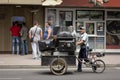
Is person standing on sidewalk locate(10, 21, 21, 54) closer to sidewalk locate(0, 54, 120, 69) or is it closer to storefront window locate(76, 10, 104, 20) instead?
sidewalk locate(0, 54, 120, 69)

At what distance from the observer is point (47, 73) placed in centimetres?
1714

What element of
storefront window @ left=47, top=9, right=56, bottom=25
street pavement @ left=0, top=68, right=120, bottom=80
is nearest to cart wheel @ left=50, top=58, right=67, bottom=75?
street pavement @ left=0, top=68, right=120, bottom=80

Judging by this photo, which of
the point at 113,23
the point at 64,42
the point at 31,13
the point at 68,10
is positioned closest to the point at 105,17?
the point at 113,23

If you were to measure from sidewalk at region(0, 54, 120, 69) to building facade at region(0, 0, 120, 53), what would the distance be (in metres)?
1.22

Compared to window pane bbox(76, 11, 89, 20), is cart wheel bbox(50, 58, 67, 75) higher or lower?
lower

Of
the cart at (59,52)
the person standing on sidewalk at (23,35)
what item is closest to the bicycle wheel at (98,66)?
the cart at (59,52)

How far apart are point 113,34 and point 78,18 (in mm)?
2416

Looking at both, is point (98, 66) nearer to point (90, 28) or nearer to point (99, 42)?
point (99, 42)

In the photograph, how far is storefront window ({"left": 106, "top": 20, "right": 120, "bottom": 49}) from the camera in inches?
1037

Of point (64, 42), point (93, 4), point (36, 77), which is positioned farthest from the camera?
point (93, 4)

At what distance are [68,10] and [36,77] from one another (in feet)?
35.7

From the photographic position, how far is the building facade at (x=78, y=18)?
1007 inches

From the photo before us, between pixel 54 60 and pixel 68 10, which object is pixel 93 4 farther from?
pixel 54 60

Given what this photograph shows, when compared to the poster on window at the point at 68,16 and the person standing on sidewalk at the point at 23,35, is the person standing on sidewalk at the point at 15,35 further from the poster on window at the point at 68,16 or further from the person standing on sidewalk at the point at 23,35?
the poster on window at the point at 68,16
